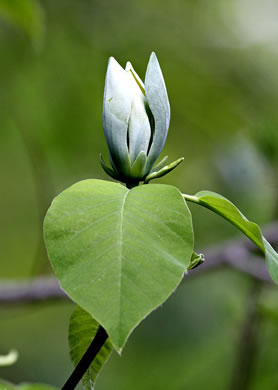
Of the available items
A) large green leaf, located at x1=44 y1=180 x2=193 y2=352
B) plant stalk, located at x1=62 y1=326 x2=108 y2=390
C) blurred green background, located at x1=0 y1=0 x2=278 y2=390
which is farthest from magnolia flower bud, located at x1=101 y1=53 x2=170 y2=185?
blurred green background, located at x1=0 y1=0 x2=278 y2=390

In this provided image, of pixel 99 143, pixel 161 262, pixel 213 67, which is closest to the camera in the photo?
pixel 161 262

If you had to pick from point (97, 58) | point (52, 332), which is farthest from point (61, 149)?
point (52, 332)

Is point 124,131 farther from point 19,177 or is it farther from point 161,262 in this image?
point 19,177

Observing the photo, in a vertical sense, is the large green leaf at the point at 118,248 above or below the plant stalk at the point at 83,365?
above

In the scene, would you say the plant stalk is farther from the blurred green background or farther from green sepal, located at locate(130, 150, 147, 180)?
the blurred green background

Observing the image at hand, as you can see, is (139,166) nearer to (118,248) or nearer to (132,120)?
(132,120)

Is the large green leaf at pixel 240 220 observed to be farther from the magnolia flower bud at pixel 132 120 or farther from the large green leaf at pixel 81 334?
the large green leaf at pixel 81 334

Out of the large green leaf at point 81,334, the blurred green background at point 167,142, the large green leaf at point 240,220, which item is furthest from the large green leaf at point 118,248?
the blurred green background at point 167,142
